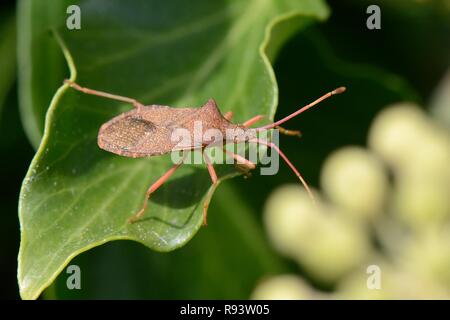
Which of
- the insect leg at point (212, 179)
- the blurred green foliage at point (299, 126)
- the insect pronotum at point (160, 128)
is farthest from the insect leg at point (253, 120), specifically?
the blurred green foliage at point (299, 126)

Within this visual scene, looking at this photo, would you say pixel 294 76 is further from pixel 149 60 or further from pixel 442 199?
pixel 442 199

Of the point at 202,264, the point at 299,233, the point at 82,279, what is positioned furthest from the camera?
the point at 202,264

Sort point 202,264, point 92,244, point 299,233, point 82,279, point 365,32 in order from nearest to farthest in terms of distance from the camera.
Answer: point 92,244 < point 299,233 < point 82,279 < point 202,264 < point 365,32

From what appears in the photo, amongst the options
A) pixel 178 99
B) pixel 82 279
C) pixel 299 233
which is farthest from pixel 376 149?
pixel 82 279

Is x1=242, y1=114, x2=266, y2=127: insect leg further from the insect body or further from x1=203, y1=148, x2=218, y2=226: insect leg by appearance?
x1=203, y1=148, x2=218, y2=226: insect leg

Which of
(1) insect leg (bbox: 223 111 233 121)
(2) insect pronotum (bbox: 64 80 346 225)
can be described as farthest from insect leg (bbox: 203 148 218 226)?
(1) insect leg (bbox: 223 111 233 121)

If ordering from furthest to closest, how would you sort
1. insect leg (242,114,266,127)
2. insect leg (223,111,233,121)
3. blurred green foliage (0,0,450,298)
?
1. blurred green foliage (0,0,450,298)
2. insect leg (223,111,233,121)
3. insect leg (242,114,266,127)

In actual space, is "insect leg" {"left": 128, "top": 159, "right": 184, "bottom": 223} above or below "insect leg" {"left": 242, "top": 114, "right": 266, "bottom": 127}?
below
